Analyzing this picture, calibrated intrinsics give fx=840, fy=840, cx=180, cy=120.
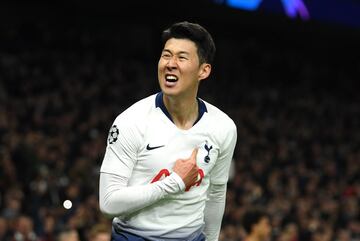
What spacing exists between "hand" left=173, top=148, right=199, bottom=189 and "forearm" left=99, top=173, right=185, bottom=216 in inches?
1.2

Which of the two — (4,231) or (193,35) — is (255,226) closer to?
(4,231)

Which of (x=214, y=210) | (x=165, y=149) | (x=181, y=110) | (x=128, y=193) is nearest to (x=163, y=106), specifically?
(x=181, y=110)

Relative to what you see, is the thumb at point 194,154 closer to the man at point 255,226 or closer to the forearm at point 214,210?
the forearm at point 214,210

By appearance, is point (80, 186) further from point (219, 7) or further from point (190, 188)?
point (190, 188)

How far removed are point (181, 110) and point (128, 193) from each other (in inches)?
19.1

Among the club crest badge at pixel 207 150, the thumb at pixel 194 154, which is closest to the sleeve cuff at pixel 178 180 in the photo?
the thumb at pixel 194 154

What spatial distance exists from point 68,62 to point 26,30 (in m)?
1.68

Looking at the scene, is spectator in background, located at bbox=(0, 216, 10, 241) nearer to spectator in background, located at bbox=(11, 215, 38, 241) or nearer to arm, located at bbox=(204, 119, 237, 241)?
spectator in background, located at bbox=(11, 215, 38, 241)

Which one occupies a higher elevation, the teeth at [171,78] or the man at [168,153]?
the teeth at [171,78]

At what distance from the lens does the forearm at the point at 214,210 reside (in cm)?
399

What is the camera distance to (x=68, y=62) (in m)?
16.8

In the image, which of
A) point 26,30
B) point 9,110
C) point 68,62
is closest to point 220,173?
point 9,110

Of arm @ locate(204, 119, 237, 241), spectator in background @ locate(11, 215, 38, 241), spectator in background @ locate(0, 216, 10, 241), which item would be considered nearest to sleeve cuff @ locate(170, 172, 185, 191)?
arm @ locate(204, 119, 237, 241)

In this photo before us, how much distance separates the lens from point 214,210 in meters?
4.04
